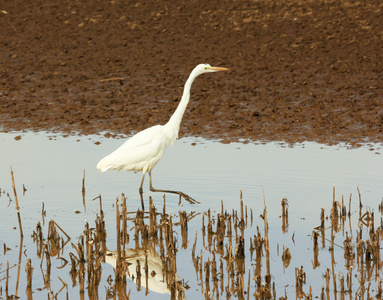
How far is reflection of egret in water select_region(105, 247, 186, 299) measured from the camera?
7016mm

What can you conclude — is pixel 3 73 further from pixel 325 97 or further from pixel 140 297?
pixel 140 297

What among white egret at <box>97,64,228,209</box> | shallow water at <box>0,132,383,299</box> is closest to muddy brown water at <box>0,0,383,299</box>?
shallow water at <box>0,132,383,299</box>

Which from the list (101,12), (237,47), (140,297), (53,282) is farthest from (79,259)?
(101,12)

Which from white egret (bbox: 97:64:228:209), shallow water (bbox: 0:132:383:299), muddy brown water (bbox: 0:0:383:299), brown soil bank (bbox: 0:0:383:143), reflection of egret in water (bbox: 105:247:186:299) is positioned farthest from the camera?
brown soil bank (bbox: 0:0:383:143)

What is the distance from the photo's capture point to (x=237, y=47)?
20.6 m

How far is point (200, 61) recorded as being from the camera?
64.1 feet

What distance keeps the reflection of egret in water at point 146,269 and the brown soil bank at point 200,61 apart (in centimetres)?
580

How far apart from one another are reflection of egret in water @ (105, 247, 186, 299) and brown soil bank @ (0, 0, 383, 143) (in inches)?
228

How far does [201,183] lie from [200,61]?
918 centimetres

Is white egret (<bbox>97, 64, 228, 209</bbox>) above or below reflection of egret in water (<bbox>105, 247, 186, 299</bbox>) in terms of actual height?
above

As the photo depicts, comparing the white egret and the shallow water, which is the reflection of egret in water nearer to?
the shallow water

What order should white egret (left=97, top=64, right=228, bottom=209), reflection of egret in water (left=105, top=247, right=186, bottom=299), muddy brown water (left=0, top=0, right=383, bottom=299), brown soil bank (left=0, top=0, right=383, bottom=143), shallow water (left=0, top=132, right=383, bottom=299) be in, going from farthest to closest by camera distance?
brown soil bank (left=0, top=0, right=383, bottom=143) < white egret (left=97, top=64, right=228, bottom=209) < muddy brown water (left=0, top=0, right=383, bottom=299) < shallow water (left=0, top=132, right=383, bottom=299) < reflection of egret in water (left=105, top=247, right=186, bottom=299)

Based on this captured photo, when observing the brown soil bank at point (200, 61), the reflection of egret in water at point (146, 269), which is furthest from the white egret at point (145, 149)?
the brown soil bank at point (200, 61)

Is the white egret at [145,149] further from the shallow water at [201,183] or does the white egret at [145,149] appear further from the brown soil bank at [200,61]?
the brown soil bank at [200,61]
